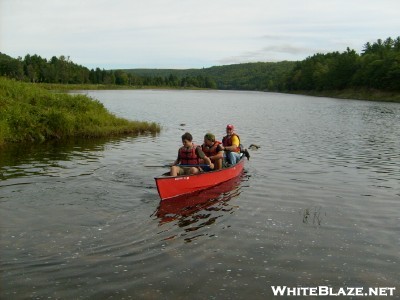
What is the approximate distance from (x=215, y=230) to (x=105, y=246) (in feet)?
9.69

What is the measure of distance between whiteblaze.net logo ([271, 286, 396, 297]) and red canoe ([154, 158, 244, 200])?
6.28 meters

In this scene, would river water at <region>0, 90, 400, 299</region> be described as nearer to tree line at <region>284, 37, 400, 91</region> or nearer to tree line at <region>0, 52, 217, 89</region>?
tree line at <region>284, 37, 400, 91</region>

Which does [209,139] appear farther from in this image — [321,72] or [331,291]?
[321,72]

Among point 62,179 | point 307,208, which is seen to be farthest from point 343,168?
point 62,179

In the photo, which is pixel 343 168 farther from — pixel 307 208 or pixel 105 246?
A: pixel 105 246

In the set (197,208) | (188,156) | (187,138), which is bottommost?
(197,208)

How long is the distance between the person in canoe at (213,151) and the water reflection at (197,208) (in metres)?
1.01

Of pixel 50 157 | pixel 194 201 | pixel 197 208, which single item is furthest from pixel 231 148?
pixel 50 157

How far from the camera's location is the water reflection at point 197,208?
38.6 feet

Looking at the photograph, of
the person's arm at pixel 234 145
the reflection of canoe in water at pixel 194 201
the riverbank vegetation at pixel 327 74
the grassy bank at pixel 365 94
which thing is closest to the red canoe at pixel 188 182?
the reflection of canoe in water at pixel 194 201

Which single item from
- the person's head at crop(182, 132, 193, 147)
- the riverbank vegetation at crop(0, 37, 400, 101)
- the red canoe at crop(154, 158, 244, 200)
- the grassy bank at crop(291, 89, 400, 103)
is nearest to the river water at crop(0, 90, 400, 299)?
the red canoe at crop(154, 158, 244, 200)

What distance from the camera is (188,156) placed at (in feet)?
51.1

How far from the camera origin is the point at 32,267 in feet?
27.8

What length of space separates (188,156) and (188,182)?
1.31 metres
